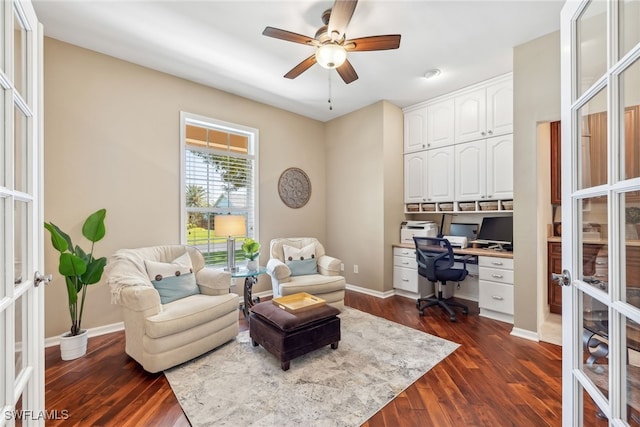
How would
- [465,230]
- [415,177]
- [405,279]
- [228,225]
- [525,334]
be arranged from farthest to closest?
1. [415,177]
2. [405,279]
3. [465,230]
4. [228,225]
5. [525,334]

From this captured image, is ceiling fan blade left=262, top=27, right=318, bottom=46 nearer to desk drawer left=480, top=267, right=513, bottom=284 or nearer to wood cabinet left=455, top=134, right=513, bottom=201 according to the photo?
wood cabinet left=455, top=134, right=513, bottom=201

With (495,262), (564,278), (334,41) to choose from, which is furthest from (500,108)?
(564,278)

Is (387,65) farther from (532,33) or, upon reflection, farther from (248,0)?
(248,0)

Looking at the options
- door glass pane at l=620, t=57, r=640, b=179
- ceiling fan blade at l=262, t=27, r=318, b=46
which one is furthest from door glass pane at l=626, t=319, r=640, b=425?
ceiling fan blade at l=262, t=27, r=318, b=46

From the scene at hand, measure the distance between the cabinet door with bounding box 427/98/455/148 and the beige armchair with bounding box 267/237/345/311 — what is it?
2.17m

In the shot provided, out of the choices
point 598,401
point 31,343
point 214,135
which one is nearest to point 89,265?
point 31,343

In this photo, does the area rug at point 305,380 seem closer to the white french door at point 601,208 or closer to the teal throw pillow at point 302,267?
the teal throw pillow at point 302,267

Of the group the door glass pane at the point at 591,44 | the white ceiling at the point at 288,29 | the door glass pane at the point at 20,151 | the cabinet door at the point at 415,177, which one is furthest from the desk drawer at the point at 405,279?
the door glass pane at the point at 20,151

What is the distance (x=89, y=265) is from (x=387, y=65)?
3.48 metres

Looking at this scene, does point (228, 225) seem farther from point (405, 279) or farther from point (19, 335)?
point (405, 279)

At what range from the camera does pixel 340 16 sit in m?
1.85

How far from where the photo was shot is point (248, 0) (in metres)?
2.11

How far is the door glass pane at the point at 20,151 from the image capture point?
0.98 m

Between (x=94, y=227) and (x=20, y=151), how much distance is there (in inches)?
68.1
